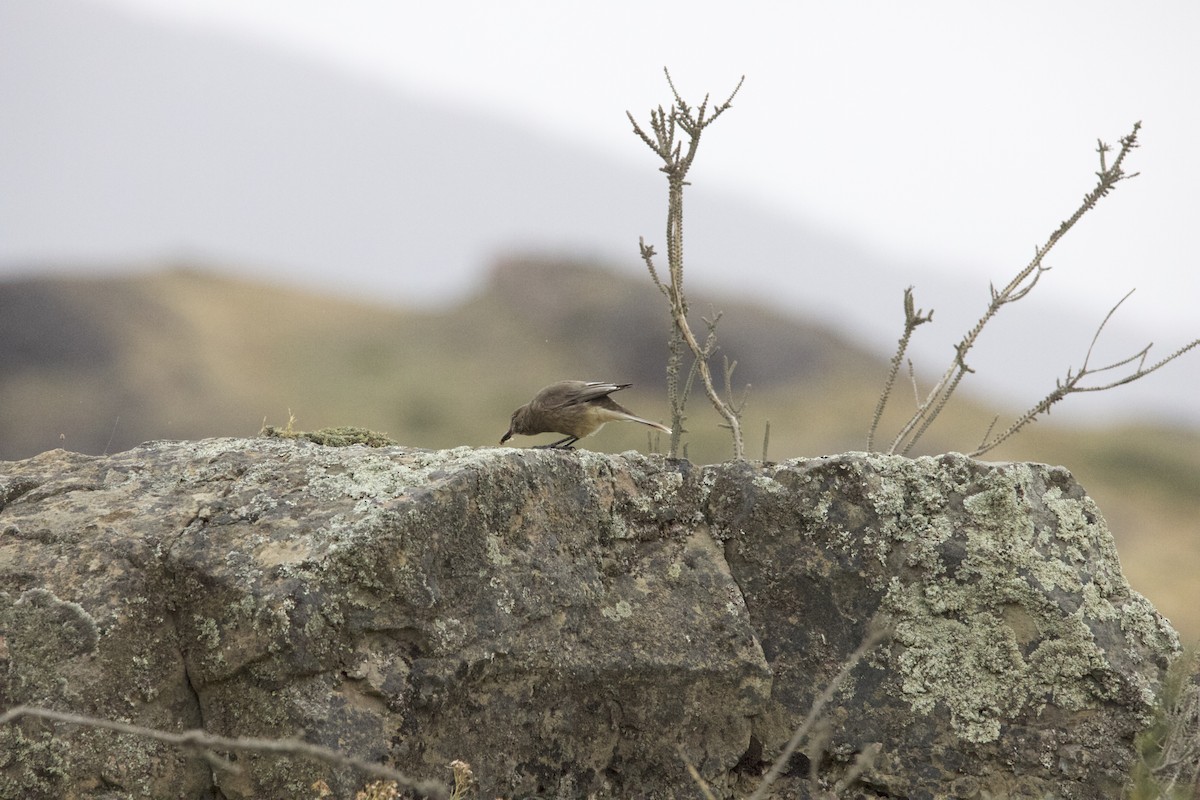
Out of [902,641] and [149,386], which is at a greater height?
[902,641]

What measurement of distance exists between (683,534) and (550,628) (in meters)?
0.84

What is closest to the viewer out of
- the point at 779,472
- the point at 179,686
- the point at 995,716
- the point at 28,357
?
the point at 179,686

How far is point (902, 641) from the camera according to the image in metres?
4.62

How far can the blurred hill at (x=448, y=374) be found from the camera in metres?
32.4

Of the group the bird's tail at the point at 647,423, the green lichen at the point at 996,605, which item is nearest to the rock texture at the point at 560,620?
the green lichen at the point at 996,605

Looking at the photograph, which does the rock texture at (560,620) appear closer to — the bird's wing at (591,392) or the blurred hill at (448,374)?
the bird's wing at (591,392)

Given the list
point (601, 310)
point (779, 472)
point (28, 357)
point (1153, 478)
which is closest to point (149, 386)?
point (28, 357)

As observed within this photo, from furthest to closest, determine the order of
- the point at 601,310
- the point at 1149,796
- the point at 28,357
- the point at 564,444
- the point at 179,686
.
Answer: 1. the point at 601,310
2. the point at 28,357
3. the point at 564,444
4. the point at 179,686
5. the point at 1149,796

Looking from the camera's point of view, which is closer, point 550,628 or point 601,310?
point 550,628

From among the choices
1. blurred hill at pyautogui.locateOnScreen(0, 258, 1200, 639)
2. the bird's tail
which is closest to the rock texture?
the bird's tail

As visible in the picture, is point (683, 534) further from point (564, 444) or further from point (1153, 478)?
point (1153, 478)

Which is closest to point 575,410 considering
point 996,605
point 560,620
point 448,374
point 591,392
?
point 591,392

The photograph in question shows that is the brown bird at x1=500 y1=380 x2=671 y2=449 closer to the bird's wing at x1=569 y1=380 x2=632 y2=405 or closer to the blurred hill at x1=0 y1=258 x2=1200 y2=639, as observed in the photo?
the bird's wing at x1=569 y1=380 x2=632 y2=405

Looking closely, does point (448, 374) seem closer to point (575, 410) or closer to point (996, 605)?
point (575, 410)
